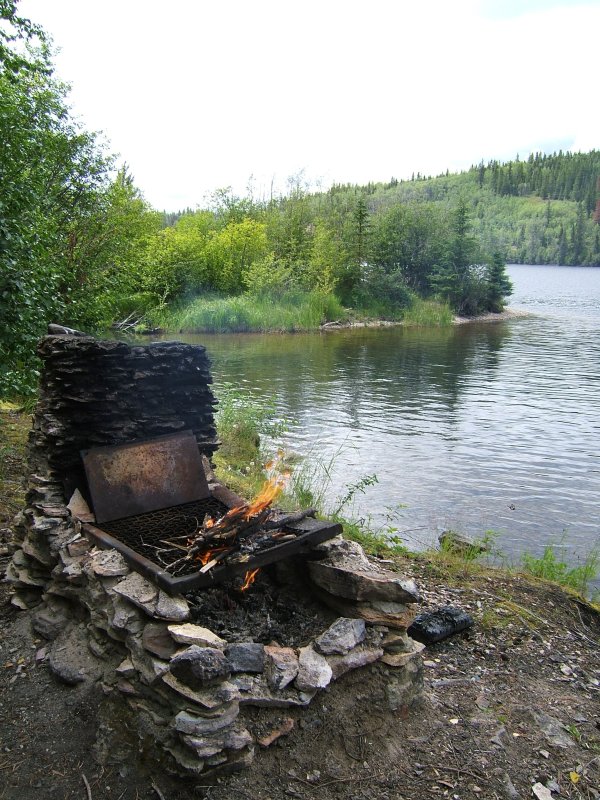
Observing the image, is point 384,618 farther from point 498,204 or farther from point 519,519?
point 498,204

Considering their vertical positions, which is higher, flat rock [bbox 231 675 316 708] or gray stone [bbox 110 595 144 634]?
gray stone [bbox 110 595 144 634]

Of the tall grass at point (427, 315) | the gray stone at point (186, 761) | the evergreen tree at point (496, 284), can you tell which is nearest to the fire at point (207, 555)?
the gray stone at point (186, 761)

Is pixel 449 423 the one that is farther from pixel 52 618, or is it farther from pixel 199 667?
pixel 199 667

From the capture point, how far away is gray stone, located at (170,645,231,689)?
10.6ft

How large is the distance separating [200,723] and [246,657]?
0.47 metres

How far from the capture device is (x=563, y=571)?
6.95 m

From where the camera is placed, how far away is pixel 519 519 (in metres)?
8.89

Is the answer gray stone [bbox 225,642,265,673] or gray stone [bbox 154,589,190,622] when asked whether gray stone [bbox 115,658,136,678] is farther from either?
gray stone [bbox 225,642,265,673]

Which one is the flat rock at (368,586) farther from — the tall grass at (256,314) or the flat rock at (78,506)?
the tall grass at (256,314)

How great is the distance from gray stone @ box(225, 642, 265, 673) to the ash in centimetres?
17

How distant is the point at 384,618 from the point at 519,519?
5.38 meters

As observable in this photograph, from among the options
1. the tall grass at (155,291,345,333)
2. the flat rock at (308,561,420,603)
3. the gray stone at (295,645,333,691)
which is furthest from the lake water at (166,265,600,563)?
the gray stone at (295,645,333,691)

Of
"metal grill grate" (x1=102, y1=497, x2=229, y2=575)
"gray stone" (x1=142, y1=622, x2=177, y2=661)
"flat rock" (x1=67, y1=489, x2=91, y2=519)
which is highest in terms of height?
"flat rock" (x1=67, y1=489, x2=91, y2=519)

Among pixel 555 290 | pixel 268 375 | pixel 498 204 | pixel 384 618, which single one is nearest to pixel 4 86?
pixel 384 618
